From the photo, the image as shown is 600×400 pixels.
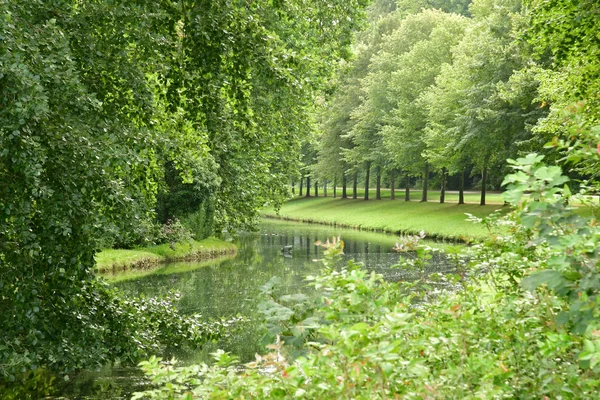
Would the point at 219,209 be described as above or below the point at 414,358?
below

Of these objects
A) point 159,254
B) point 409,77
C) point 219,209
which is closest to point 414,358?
point 219,209

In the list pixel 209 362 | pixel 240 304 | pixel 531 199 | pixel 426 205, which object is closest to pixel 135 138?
pixel 531 199

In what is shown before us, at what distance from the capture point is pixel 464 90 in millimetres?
37062

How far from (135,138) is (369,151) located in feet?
156

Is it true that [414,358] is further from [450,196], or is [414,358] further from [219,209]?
[450,196]

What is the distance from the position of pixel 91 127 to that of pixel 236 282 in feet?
48.1

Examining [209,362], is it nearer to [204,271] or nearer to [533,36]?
[533,36]

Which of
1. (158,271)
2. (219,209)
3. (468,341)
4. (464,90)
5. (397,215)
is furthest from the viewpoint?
(397,215)

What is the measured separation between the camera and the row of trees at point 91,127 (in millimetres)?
5996

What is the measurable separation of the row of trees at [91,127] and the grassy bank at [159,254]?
13.3 metres

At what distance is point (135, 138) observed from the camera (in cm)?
737

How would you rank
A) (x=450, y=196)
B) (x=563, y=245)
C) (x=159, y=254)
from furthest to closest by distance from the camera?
(x=450, y=196) < (x=159, y=254) < (x=563, y=245)

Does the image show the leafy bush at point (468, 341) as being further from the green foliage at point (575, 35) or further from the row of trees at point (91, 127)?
the green foliage at point (575, 35)

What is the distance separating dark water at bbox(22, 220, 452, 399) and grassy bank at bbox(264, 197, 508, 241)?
108 inches
